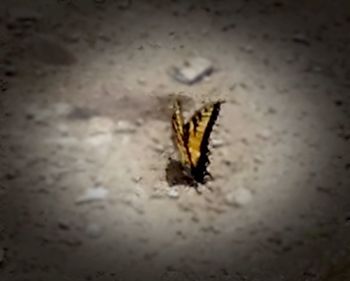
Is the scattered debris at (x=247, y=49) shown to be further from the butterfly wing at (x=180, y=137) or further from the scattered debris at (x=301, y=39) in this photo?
the butterfly wing at (x=180, y=137)

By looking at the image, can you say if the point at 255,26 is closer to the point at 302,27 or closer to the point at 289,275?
the point at 302,27

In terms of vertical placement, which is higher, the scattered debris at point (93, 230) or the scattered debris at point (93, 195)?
the scattered debris at point (93, 195)

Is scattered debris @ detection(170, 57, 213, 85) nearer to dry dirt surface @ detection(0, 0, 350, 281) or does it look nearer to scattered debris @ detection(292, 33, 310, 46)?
dry dirt surface @ detection(0, 0, 350, 281)

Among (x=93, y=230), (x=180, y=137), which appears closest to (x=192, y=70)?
(x=180, y=137)

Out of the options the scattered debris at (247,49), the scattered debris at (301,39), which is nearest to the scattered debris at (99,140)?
the scattered debris at (247,49)

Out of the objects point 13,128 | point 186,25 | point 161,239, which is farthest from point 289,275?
point 186,25

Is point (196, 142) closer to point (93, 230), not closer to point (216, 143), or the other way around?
point (216, 143)

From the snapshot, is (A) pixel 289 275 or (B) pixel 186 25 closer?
(A) pixel 289 275
